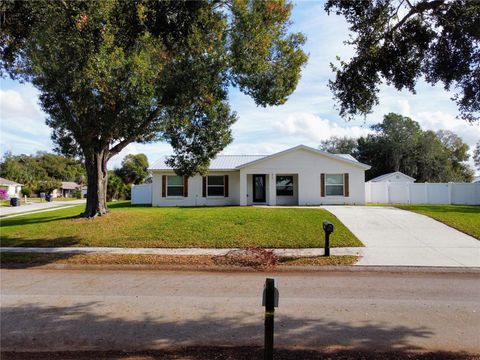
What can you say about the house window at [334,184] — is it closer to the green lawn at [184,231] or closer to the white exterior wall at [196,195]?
the white exterior wall at [196,195]

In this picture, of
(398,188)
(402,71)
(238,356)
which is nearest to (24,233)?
(238,356)

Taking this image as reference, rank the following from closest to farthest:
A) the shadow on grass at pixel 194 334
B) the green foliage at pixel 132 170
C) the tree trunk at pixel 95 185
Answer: the shadow on grass at pixel 194 334 → the tree trunk at pixel 95 185 → the green foliage at pixel 132 170

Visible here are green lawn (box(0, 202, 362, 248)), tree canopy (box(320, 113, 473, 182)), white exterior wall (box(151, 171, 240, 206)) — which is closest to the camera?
green lawn (box(0, 202, 362, 248))

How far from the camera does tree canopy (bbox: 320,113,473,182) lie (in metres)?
53.6

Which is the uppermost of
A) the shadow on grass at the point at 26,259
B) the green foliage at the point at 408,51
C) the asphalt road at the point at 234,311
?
the green foliage at the point at 408,51

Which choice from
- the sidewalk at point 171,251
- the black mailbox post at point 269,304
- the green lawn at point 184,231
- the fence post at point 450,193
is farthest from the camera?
the fence post at point 450,193

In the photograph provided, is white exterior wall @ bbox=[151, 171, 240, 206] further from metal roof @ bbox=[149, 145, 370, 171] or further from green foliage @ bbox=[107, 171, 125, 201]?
green foliage @ bbox=[107, 171, 125, 201]

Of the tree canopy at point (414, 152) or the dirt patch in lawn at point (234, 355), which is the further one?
the tree canopy at point (414, 152)

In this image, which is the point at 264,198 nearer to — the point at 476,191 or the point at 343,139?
the point at 476,191

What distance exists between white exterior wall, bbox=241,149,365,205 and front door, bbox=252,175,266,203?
1642mm

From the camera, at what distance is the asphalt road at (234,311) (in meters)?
5.21

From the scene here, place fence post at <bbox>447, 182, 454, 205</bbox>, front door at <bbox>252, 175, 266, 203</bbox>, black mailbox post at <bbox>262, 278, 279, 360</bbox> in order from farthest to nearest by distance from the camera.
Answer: fence post at <bbox>447, 182, 454, 205</bbox>, front door at <bbox>252, 175, 266, 203</bbox>, black mailbox post at <bbox>262, 278, 279, 360</bbox>

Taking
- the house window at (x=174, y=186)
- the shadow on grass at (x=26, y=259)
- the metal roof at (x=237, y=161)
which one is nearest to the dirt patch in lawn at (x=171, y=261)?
the shadow on grass at (x=26, y=259)

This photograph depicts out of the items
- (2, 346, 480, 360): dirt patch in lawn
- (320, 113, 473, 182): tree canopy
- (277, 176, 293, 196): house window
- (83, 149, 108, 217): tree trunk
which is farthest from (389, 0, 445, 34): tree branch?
(320, 113, 473, 182): tree canopy
